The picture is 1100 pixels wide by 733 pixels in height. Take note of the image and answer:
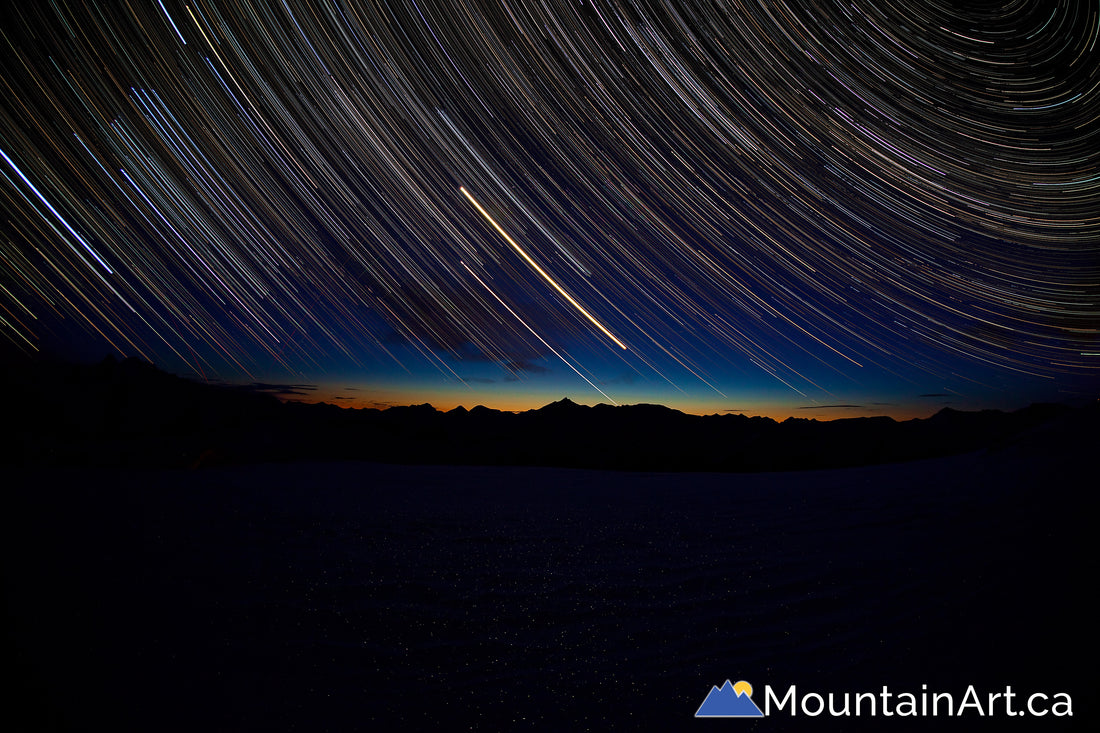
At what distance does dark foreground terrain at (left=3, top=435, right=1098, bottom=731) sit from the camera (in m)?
2.17

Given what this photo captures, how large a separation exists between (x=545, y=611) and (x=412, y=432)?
85.9 ft

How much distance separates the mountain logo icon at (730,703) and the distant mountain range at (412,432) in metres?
14.2

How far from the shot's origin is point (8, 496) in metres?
7.02

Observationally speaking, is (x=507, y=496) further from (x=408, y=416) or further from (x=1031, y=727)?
(x=408, y=416)

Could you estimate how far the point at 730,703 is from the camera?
2211 millimetres

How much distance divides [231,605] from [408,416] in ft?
92.7

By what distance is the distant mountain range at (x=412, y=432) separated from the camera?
15812 millimetres
